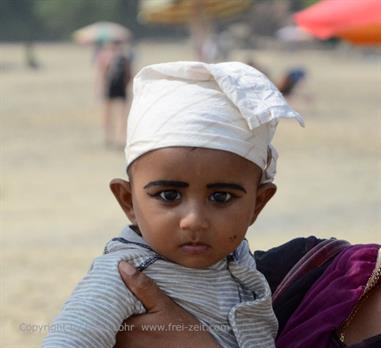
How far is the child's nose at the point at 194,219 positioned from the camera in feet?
6.04

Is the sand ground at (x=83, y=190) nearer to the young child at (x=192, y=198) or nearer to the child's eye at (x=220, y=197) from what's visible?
the young child at (x=192, y=198)

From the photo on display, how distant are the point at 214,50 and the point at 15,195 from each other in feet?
49.3

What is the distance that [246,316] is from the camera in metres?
1.97

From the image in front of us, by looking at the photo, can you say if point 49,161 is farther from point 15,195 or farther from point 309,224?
point 309,224

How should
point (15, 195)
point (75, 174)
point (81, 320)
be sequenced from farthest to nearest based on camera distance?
1. point (75, 174)
2. point (15, 195)
3. point (81, 320)

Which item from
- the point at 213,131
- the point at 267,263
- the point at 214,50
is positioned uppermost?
the point at 213,131

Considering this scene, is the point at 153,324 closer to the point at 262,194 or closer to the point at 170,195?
the point at 170,195

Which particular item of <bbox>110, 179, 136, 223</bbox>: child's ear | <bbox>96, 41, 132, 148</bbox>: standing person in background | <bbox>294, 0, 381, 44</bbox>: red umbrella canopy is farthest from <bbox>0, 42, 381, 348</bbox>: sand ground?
<bbox>294, 0, 381, 44</bbox>: red umbrella canopy

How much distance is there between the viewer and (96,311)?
182 cm

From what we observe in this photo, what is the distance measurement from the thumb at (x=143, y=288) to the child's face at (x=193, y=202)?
0.21ft

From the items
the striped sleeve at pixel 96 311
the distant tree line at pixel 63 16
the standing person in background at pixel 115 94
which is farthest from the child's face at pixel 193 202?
the distant tree line at pixel 63 16

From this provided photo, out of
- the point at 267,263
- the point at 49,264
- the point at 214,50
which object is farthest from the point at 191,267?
the point at 214,50

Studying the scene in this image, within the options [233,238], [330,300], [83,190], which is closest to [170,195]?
[233,238]

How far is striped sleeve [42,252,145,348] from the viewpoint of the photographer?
1786mm
